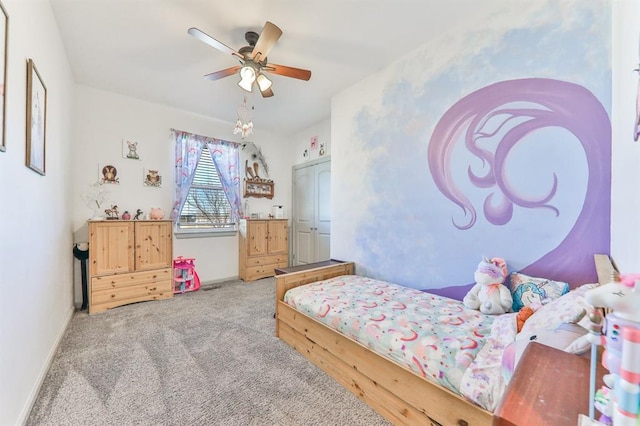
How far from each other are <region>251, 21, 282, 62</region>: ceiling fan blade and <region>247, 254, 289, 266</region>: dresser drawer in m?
3.07

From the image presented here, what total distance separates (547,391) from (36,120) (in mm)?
2956

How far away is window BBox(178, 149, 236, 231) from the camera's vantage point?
4.01 m

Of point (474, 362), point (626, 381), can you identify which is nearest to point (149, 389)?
point (474, 362)

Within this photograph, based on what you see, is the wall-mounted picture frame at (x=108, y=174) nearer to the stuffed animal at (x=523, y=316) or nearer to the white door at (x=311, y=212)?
the white door at (x=311, y=212)

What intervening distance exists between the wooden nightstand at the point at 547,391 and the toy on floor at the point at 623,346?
0.29 ft

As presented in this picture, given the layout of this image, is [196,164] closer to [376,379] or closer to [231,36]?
[231,36]

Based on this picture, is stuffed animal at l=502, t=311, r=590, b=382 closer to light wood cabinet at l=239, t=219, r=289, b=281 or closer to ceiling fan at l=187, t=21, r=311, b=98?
ceiling fan at l=187, t=21, r=311, b=98

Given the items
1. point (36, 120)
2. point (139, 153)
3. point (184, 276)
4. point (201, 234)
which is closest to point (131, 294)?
point (184, 276)

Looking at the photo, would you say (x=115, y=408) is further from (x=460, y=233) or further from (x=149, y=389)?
(x=460, y=233)

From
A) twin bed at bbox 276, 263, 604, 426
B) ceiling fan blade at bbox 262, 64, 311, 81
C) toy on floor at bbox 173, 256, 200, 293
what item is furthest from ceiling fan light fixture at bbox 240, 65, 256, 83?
toy on floor at bbox 173, 256, 200, 293

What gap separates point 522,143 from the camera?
1.87 m

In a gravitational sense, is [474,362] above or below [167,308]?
above

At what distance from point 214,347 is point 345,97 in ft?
10.3

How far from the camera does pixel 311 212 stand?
4.70 m
